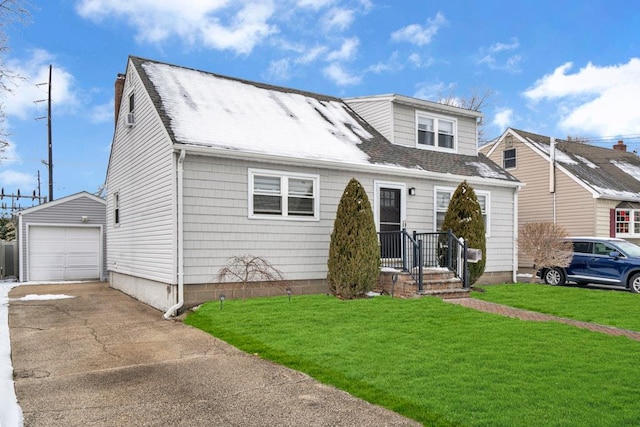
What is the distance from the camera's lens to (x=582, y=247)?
15.5m

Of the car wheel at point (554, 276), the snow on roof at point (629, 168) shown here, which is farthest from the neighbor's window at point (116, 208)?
the snow on roof at point (629, 168)

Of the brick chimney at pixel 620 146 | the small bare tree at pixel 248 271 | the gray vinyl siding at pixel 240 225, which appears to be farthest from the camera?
the brick chimney at pixel 620 146

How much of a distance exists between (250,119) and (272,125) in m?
0.57

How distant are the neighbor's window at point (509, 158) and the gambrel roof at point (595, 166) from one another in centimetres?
70

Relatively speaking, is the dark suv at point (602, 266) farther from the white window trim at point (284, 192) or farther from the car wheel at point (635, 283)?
the white window trim at point (284, 192)

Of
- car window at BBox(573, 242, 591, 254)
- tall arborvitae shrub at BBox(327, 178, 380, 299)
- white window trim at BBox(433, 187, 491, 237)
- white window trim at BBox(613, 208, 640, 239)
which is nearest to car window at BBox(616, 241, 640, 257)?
car window at BBox(573, 242, 591, 254)

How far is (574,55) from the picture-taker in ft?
65.4

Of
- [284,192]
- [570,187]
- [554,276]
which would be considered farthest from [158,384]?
[570,187]

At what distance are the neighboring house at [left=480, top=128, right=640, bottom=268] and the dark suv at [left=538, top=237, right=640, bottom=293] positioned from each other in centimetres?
466

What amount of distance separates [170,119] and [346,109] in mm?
7124

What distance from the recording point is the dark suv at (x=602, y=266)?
14281 millimetres

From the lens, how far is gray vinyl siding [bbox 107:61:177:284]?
10.5 m

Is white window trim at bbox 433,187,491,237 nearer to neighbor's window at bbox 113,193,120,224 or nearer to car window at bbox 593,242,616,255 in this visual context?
car window at bbox 593,242,616,255

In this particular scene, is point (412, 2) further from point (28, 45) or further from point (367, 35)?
point (28, 45)
